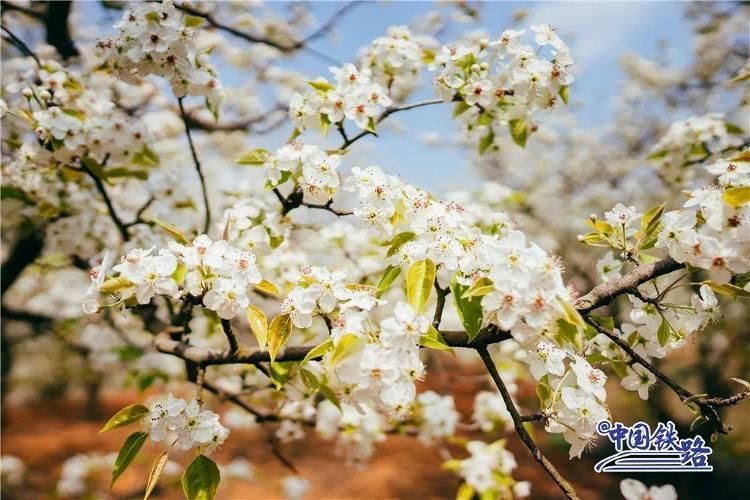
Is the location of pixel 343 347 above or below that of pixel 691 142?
below

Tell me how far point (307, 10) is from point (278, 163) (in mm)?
3469

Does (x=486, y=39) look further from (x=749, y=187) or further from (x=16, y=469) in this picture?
(x=16, y=469)

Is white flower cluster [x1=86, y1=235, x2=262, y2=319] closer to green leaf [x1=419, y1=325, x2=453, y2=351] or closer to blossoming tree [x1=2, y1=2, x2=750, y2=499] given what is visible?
blossoming tree [x1=2, y1=2, x2=750, y2=499]

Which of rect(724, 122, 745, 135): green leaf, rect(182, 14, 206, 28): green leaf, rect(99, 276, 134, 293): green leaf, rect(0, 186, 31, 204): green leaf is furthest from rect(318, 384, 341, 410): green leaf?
rect(724, 122, 745, 135): green leaf

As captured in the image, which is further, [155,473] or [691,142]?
[691,142]

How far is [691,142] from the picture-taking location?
2666 mm

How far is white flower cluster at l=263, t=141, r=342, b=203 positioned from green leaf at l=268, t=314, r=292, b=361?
1.55ft

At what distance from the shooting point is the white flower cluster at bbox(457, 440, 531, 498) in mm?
2352

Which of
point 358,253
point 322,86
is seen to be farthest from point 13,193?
point 358,253

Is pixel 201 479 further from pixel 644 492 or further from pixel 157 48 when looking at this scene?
pixel 157 48

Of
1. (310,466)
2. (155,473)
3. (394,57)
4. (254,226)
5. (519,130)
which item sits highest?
(310,466)

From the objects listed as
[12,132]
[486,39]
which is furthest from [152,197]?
[486,39]

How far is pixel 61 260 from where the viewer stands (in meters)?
2.65

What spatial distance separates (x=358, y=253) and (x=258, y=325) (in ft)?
4.89
